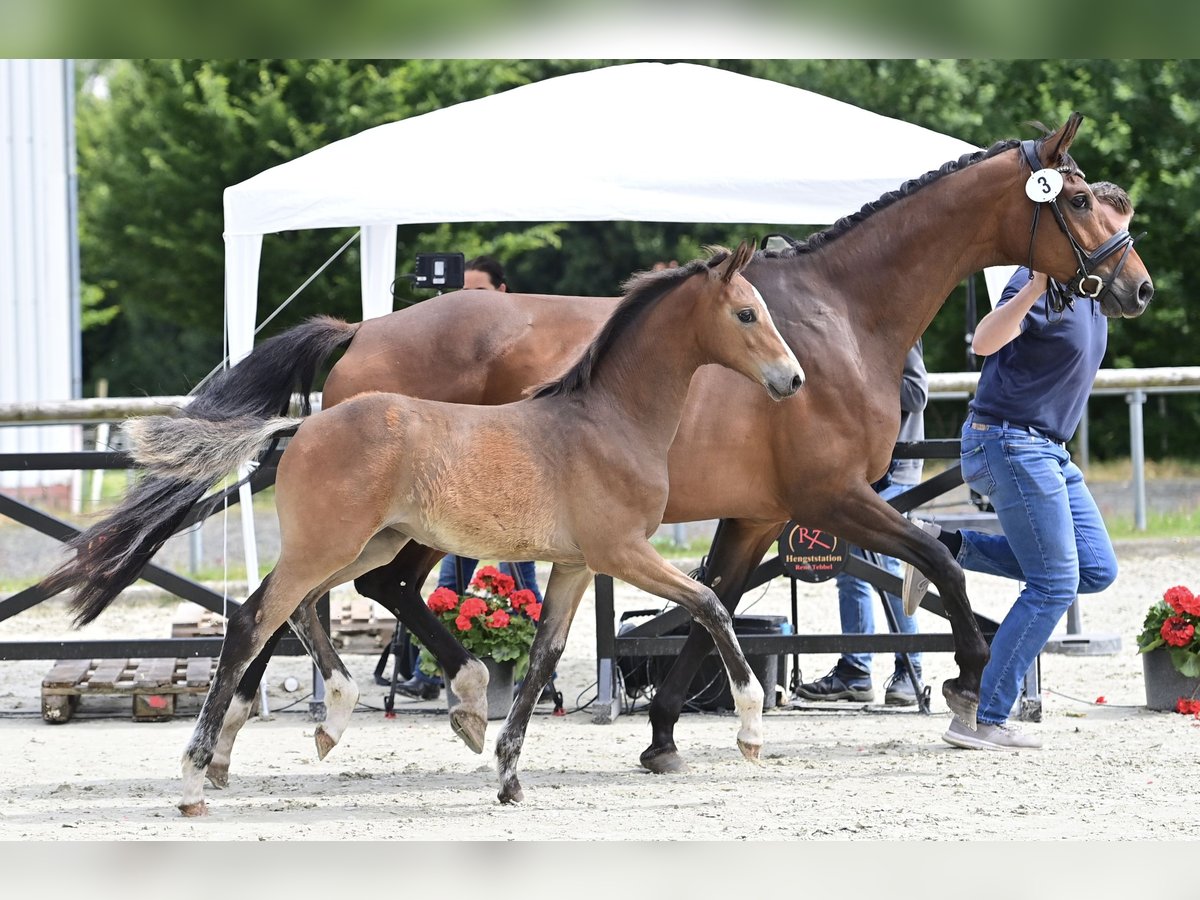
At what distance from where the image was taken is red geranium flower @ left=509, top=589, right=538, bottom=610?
21.4 feet

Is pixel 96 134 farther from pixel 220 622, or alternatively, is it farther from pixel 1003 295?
pixel 1003 295

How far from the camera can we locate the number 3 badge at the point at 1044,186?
16.3ft

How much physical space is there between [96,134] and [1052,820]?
73.1ft

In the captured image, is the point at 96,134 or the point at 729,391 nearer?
the point at 729,391

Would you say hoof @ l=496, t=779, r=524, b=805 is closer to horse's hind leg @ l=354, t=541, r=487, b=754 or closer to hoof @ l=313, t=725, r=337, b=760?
horse's hind leg @ l=354, t=541, r=487, b=754

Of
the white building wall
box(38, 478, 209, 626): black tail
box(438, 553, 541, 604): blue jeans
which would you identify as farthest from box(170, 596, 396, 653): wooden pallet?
the white building wall

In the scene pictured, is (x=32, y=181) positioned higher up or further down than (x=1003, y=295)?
higher up

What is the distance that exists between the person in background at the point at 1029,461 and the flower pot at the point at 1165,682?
3.04 feet

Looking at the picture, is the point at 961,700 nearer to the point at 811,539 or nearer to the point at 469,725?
the point at 811,539

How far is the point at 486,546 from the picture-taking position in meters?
4.44

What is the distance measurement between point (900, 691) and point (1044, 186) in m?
2.75

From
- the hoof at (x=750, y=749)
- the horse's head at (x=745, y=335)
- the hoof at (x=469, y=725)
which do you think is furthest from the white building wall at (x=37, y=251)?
the hoof at (x=750, y=749)

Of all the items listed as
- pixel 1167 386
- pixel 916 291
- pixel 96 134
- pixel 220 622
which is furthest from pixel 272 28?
pixel 96 134

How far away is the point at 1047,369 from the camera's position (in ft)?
17.5
